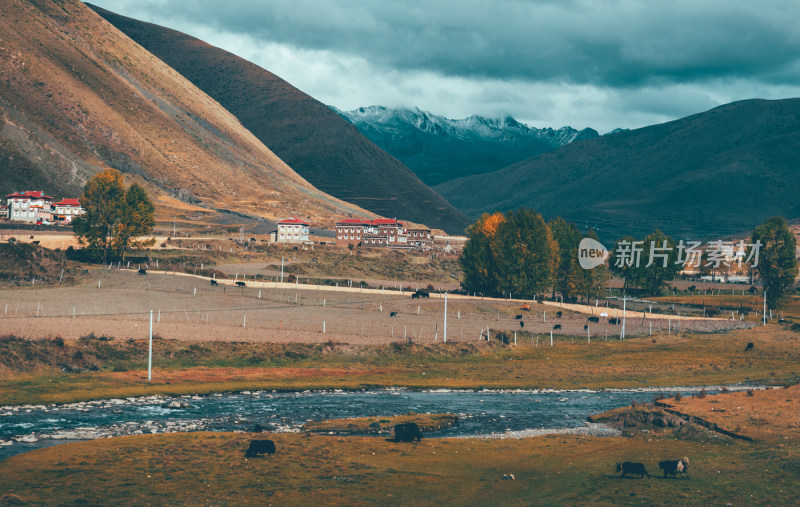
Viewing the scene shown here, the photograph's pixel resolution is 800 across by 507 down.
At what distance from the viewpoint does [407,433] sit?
51.3 m

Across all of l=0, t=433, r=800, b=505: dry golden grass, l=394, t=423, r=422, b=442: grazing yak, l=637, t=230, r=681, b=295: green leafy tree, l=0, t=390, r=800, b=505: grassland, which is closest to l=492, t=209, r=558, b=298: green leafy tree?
l=637, t=230, r=681, b=295: green leafy tree

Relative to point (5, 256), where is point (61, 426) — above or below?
below

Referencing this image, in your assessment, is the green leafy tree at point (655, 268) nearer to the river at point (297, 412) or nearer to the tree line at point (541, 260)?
the tree line at point (541, 260)

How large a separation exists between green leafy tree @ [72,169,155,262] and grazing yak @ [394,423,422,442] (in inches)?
4147

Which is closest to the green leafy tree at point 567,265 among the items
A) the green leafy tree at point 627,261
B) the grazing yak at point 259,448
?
the green leafy tree at point 627,261

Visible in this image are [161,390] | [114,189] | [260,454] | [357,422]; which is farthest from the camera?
[114,189]

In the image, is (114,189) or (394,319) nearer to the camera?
(394,319)

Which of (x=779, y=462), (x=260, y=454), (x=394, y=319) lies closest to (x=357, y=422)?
(x=260, y=454)

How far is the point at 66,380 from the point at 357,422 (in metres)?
28.0

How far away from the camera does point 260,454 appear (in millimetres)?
45719

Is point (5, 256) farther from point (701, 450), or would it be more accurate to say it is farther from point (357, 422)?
point (701, 450)

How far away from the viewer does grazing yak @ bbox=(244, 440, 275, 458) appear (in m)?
45.5

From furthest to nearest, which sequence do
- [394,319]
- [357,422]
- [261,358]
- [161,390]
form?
1. [394,319]
2. [261,358]
3. [161,390]
4. [357,422]

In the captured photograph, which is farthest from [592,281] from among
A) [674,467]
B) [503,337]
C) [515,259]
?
[674,467]
